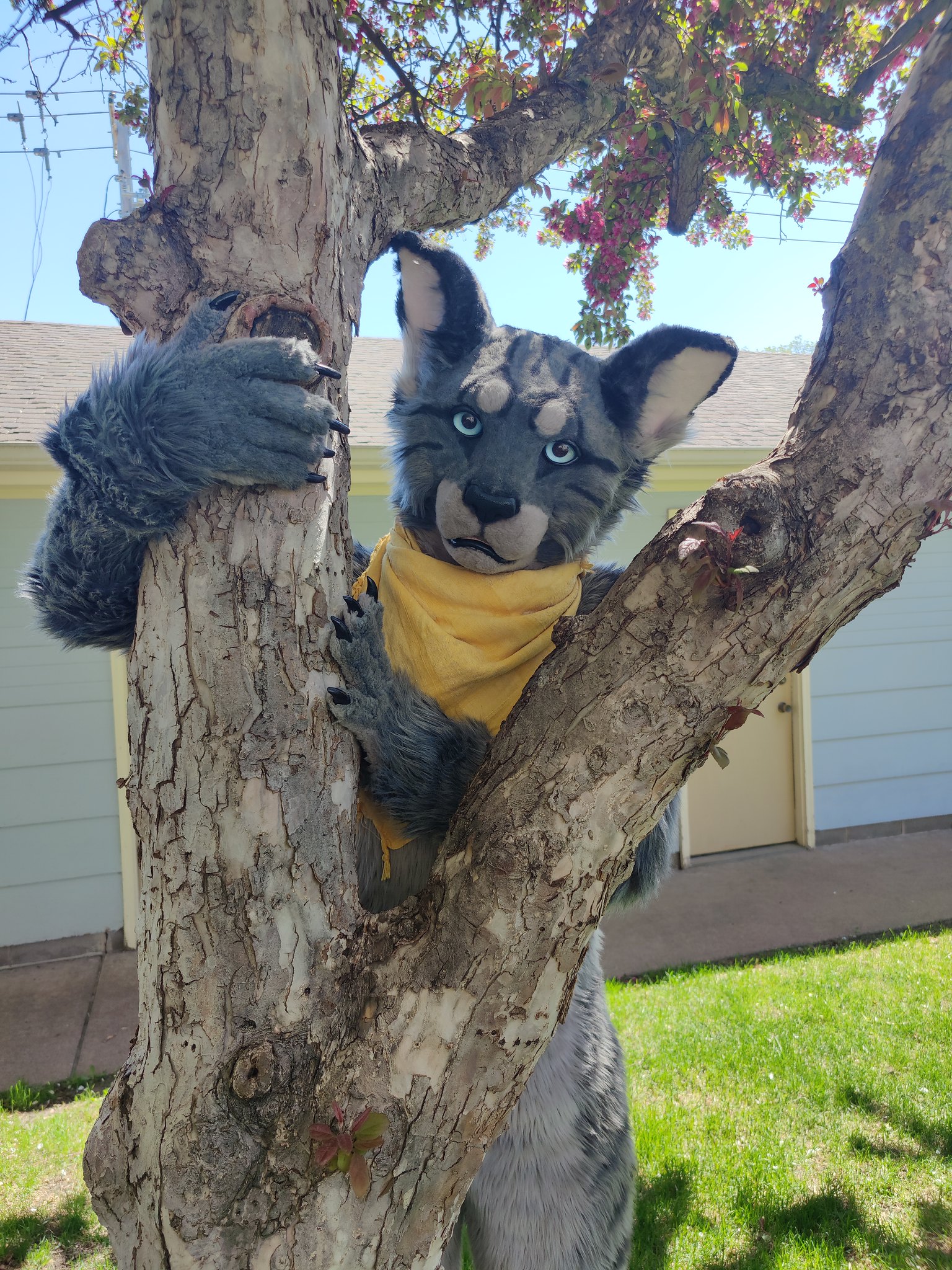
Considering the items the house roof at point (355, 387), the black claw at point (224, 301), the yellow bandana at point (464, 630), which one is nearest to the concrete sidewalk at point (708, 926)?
the house roof at point (355, 387)

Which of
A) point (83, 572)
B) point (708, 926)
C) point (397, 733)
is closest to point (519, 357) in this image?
point (397, 733)

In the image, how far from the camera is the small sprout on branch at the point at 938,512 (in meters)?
1.31

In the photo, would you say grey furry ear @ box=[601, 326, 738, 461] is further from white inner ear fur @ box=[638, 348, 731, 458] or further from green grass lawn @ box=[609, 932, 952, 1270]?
green grass lawn @ box=[609, 932, 952, 1270]

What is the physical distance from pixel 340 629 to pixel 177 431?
0.49 meters

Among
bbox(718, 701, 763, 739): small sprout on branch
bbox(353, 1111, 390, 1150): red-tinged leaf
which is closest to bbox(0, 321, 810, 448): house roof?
bbox(718, 701, 763, 739): small sprout on branch

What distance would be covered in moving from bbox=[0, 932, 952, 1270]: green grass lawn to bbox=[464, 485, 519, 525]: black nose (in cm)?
307

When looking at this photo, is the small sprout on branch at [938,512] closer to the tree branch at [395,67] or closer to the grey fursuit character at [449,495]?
the grey fursuit character at [449,495]

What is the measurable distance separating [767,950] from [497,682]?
4.90m

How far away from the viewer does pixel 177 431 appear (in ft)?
5.18

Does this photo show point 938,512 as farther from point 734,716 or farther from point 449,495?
point 449,495

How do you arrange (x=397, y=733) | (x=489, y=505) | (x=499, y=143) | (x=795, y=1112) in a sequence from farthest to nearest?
(x=795, y=1112)
(x=499, y=143)
(x=489, y=505)
(x=397, y=733)

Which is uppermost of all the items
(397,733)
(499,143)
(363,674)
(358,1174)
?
(499,143)

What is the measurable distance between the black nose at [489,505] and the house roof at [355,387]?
4128 mm

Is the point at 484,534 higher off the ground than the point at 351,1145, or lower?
higher
